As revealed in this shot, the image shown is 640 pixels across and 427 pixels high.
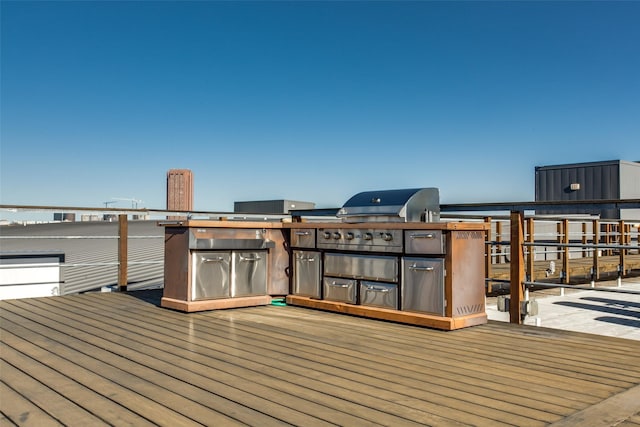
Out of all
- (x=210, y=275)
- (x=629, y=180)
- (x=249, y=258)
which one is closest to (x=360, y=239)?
(x=249, y=258)

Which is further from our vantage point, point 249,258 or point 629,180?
point 629,180

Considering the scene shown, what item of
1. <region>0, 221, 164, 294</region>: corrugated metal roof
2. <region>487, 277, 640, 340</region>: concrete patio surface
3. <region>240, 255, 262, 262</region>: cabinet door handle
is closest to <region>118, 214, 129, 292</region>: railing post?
<region>0, 221, 164, 294</region>: corrugated metal roof

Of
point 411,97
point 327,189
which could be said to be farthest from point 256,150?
point 411,97

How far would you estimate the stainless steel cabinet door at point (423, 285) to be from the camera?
3.84 m

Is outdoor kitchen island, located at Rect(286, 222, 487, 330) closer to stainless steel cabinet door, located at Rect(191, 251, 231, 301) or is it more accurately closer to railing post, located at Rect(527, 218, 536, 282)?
stainless steel cabinet door, located at Rect(191, 251, 231, 301)

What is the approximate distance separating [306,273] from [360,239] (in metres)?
0.78

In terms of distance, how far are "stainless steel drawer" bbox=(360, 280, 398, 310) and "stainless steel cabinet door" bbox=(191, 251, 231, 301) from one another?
4.34 ft

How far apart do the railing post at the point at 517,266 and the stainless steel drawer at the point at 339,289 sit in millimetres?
1281

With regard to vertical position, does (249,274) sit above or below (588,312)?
above

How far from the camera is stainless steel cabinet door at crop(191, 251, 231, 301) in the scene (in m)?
4.66

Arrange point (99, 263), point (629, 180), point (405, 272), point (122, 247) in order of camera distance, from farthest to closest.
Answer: point (629, 180) → point (122, 247) → point (99, 263) → point (405, 272)

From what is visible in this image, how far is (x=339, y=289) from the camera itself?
14.9 feet

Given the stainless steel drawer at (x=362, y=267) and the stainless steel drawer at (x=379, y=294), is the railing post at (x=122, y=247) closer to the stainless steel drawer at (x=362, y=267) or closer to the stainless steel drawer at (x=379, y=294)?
the stainless steel drawer at (x=362, y=267)

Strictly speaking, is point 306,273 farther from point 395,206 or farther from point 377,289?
point 395,206
